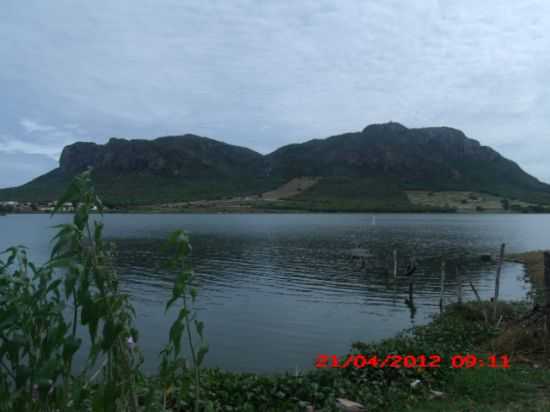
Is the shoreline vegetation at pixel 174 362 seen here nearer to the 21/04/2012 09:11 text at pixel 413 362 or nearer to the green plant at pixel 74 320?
the green plant at pixel 74 320

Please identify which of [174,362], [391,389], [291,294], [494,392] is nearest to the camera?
[174,362]

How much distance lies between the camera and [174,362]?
13.1 ft

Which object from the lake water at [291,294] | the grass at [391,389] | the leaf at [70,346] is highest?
the leaf at [70,346]

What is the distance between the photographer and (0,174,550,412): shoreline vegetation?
324 centimetres

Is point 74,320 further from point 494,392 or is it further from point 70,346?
point 494,392

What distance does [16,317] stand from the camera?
10.4 ft

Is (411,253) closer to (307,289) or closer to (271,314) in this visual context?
(307,289)

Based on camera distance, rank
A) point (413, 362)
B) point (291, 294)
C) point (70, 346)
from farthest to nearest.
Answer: point (291, 294)
point (413, 362)
point (70, 346)

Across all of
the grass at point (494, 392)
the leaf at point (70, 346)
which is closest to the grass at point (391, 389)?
the grass at point (494, 392)

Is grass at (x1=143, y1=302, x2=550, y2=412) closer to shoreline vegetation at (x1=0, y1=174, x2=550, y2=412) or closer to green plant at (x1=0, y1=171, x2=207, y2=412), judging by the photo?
shoreline vegetation at (x1=0, y1=174, x2=550, y2=412)

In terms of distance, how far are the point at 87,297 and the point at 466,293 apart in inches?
1301

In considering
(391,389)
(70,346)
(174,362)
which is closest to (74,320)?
(70,346)

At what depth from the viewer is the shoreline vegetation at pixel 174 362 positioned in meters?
3.24

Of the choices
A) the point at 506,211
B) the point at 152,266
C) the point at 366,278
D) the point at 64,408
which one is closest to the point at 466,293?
the point at 366,278
